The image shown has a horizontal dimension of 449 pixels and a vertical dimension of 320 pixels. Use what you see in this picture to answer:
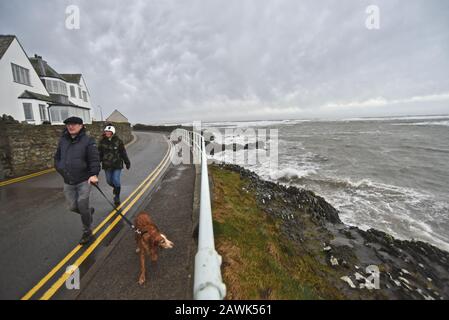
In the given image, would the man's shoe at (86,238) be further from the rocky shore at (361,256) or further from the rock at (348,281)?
the rock at (348,281)

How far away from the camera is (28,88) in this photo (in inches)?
758

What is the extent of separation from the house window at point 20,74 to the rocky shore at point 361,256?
23701mm

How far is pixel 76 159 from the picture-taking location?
3537 millimetres

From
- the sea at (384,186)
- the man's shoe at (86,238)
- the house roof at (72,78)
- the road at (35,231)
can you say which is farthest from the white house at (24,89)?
the sea at (384,186)

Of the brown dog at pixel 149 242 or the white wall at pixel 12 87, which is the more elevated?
the white wall at pixel 12 87

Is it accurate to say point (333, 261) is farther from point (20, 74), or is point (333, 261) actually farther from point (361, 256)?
point (20, 74)

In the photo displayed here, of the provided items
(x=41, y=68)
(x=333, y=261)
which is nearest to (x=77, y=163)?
(x=333, y=261)

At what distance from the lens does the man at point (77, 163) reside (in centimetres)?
354

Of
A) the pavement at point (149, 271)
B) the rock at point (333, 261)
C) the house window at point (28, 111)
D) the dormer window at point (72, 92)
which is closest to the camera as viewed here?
the pavement at point (149, 271)

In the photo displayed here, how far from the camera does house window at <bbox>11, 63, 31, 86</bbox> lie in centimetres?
1778

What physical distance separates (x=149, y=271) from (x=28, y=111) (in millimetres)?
23772

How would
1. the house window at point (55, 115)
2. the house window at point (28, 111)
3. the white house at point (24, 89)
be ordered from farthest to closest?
the house window at point (55, 115) → the house window at point (28, 111) → the white house at point (24, 89)

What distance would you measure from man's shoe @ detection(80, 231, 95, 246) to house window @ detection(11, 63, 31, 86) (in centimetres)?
2240
